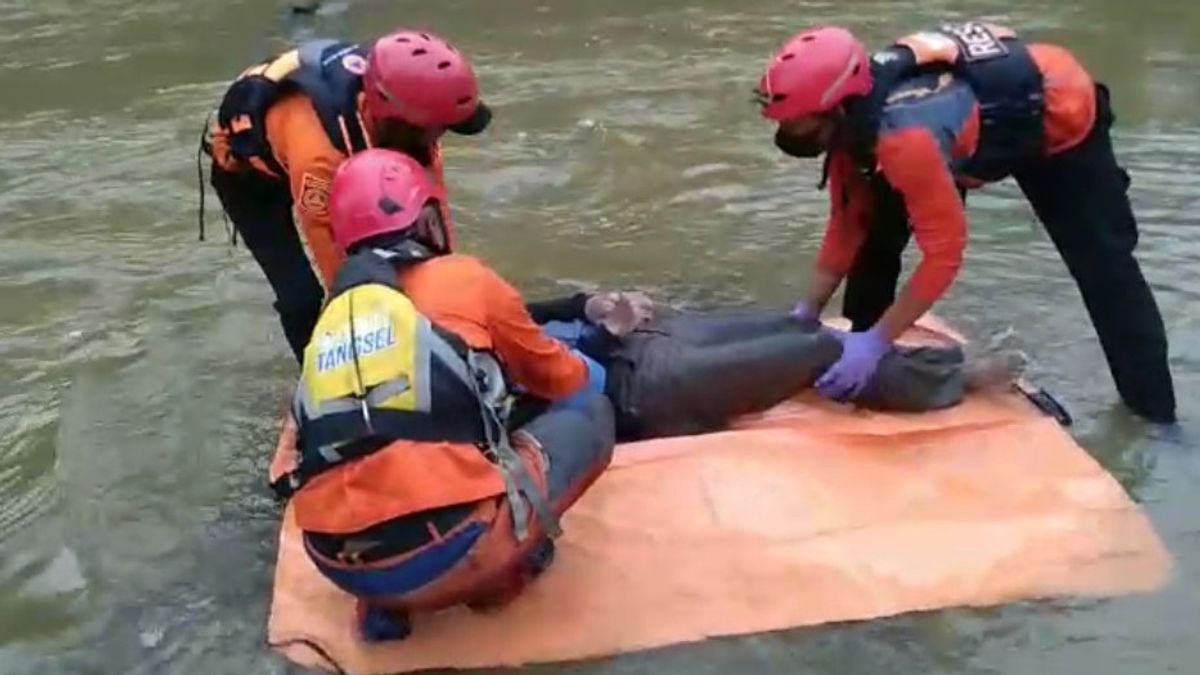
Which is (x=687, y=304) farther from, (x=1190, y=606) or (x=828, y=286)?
Answer: (x=1190, y=606)

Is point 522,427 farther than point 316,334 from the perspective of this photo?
Yes

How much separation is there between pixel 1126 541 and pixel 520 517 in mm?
1693

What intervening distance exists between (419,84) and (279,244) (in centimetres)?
111

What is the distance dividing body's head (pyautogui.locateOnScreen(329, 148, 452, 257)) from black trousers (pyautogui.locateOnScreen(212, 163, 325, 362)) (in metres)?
1.20

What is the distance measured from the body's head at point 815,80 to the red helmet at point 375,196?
105 cm

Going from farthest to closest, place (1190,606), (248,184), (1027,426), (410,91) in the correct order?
(248,184) < (1027,426) < (410,91) < (1190,606)

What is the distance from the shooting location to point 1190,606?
4.39 meters

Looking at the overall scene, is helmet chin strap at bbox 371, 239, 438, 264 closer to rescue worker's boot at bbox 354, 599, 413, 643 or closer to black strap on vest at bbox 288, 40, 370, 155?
black strap on vest at bbox 288, 40, 370, 155

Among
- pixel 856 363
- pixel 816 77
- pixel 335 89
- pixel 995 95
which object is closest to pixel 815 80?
pixel 816 77

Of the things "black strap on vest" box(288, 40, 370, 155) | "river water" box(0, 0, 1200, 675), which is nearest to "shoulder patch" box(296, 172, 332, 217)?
"black strap on vest" box(288, 40, 370, 155)

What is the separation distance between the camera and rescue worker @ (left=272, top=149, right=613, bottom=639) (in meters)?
3.98

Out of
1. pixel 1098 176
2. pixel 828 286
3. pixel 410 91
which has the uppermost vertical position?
pixel 410 91

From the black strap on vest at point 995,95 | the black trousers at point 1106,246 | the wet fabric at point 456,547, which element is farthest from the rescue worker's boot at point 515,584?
the black trousers at point 1106,246

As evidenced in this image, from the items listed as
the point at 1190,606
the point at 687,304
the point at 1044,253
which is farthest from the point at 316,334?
the point at 1044,253
